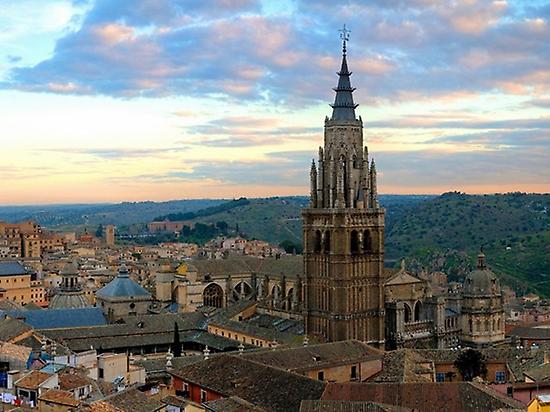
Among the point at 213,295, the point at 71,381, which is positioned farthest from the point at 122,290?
the point at 71,381

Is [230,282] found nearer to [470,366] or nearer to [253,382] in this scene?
[470,366]

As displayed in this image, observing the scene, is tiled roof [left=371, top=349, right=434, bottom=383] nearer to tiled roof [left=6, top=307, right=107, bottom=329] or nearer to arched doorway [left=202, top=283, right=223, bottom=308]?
tiled roof [left=6, top=307, right=107, bottom=329]

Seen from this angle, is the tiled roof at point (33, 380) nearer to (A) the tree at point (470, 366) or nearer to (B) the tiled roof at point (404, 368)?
(B) the tiled roof at point (404, 368)

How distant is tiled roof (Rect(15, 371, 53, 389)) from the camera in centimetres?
3872

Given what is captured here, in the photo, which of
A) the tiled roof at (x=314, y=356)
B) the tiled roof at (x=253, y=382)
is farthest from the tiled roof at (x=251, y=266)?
the tiled roof at (x=253, y=382)

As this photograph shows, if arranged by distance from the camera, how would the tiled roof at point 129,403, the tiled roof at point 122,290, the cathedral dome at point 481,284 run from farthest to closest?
1. the tiled roof at point 122,290
2. the cathedral dome at point 481,284
3. the tiled roof at point 129,403

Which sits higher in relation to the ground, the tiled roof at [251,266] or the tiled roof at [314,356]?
the tiled roof at [251,266]

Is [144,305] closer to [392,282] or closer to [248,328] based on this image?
[248,328]

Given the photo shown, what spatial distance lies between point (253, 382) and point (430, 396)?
902 cm

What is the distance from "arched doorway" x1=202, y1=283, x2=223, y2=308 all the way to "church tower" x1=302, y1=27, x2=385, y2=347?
22.2 metres

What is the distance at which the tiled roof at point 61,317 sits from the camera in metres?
71.1

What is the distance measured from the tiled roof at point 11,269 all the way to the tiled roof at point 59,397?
69790 millimetres

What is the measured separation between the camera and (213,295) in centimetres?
9538

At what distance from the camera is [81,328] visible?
2687 inches
